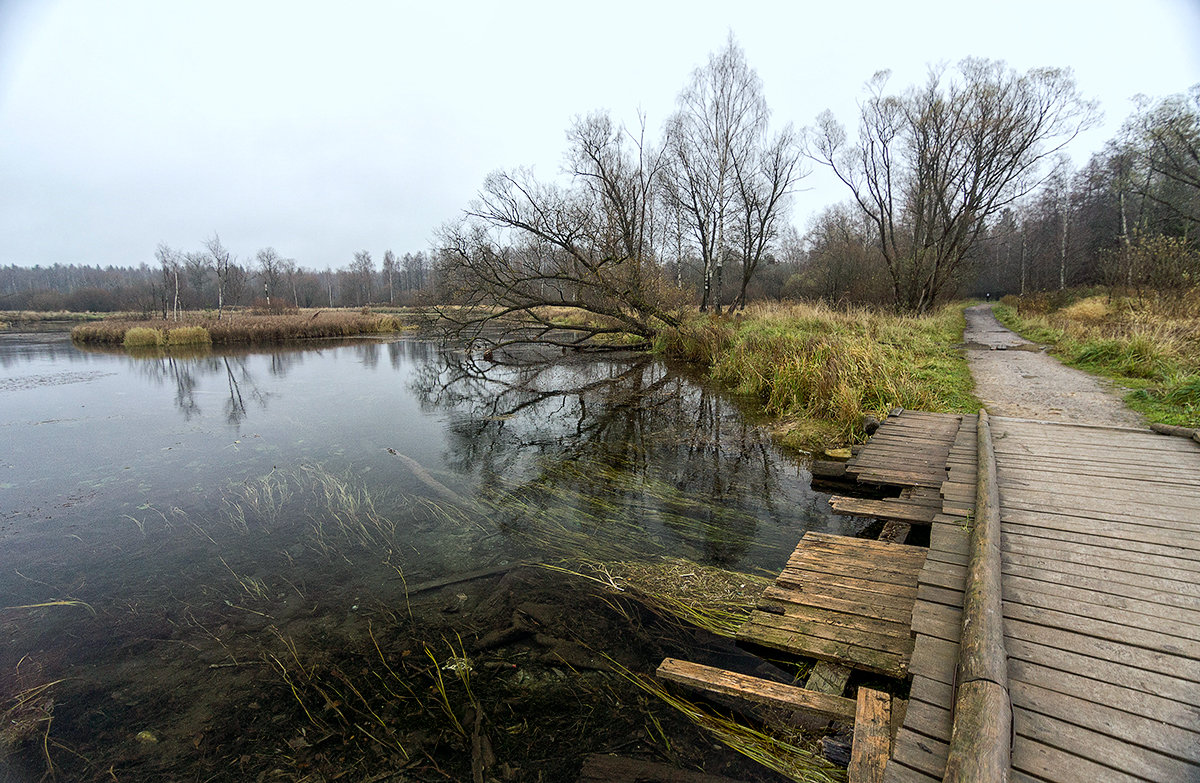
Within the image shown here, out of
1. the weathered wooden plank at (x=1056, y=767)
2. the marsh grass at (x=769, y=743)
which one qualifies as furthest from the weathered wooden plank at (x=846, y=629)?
the weathered wooden plank at (x=1056, y=767)

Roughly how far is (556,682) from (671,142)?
954 inches

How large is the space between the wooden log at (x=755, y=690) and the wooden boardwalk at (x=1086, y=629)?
0.48 metres

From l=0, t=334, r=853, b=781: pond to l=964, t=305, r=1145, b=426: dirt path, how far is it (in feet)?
11.0

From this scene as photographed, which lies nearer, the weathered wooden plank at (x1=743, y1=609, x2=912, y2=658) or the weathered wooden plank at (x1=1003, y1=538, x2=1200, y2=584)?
the weathered wooden plank at (x1=1003, y1=538, x2=1200, y2=584)

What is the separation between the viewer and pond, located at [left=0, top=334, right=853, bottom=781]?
2742 mm

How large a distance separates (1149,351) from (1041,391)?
7.95 ft

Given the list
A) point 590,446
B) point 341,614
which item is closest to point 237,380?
point 590,446

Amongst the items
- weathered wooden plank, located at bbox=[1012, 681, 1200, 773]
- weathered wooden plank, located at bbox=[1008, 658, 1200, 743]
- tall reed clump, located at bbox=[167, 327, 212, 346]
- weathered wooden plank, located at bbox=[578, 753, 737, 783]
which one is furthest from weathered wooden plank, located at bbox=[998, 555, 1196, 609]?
tall reed clump, located at bbox=[167, 327, 212, 346]

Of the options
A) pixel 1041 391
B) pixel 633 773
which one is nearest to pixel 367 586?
pixel 633 773

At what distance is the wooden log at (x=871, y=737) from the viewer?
1958 mm

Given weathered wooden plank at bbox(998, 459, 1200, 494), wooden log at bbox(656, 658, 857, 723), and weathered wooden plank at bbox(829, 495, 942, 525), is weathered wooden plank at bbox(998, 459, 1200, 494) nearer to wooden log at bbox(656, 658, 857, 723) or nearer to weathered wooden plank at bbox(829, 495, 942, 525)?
weathered wooden plank at bbox(829, 495, 942, 525)

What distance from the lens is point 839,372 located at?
8.53 m

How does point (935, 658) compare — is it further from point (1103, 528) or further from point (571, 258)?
point (571, 258)

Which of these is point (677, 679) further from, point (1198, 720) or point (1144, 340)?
point (1144, 340)
